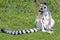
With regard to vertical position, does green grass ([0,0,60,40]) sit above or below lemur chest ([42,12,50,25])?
below

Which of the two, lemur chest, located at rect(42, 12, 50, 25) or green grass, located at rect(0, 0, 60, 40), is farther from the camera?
lemur chest, located at rect(42, 12, 50, 25)

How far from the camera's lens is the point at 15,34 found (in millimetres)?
12664

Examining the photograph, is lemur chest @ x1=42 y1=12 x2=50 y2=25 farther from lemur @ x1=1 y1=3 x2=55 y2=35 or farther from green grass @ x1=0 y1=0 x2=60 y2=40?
green grass @ x1=0 y1=0 x2=60 y2=40

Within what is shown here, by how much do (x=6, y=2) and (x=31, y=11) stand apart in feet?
4.99

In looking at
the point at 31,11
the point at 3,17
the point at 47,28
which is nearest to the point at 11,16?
the point at 3,17

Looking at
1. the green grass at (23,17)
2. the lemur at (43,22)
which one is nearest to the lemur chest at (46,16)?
the lemur at (43,22)

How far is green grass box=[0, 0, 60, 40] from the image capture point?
12.5 m

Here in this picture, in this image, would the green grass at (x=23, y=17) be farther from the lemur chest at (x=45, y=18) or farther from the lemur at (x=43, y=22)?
the lemur chest at (x=45, y=18)

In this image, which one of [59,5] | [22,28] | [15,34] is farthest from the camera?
[59,5]

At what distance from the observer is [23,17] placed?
1564 centimetres

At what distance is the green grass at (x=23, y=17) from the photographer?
12.5 meters

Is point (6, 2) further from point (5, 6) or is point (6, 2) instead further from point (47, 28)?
point (47, 28)

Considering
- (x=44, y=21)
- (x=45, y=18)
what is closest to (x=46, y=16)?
(x=45, y=18)

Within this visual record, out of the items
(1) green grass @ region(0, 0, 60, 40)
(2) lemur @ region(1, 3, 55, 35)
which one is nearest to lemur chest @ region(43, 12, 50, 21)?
(2) lemur @ region(1, 3, 55, 35)
